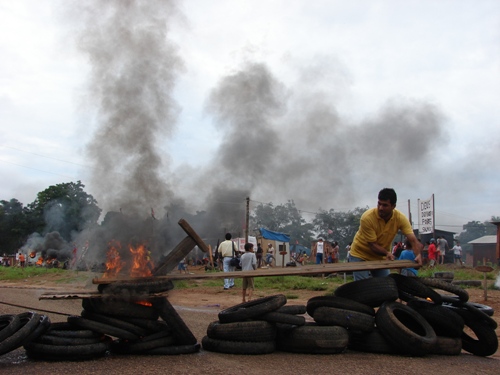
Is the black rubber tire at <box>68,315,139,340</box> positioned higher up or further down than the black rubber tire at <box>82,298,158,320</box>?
further down

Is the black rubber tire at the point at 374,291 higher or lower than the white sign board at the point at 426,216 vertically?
lower

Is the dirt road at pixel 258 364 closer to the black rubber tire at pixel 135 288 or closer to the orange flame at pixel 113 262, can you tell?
the black rubber tire at pixel 135 288

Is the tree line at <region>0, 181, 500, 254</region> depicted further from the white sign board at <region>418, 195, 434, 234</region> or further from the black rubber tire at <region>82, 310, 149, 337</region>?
the black rubber tire at <region>82, 310, 149, 337</region>

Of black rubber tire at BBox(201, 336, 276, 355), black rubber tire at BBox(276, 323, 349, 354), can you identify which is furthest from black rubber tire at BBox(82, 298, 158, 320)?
black rubber tire at BBox(276, 323, 349, 354)

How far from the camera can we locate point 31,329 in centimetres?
535

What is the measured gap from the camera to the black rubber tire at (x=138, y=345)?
568 cm

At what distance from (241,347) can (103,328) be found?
1.62 meters

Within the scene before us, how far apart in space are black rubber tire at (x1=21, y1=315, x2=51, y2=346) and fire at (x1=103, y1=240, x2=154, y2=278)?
935mm

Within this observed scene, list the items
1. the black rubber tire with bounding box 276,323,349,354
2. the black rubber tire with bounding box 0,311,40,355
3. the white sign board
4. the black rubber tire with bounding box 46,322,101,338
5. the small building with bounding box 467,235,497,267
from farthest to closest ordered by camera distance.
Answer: the small building with bounding box 467,235,497,267, the white sign board, the black rubber tire with bounding box 276,323,349,354, the black rubber tire with bounding box 46,322,101,338, the black rubber tire with bounding box 0,311,40,355

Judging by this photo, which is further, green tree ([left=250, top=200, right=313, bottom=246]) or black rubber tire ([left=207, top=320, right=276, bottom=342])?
green tree ([left=250, top=200, right=313, bottom=246])

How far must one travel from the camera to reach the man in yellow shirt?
6645mm

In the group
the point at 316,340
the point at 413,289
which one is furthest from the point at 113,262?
the point at 413,289

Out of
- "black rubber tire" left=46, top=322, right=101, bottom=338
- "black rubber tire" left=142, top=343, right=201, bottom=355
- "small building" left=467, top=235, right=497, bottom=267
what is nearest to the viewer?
"black rubber tire" left=46, top=322, right=101, bottom=338

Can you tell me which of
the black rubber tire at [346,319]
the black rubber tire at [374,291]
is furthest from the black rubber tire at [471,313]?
the black rubber tire at [346,319]
